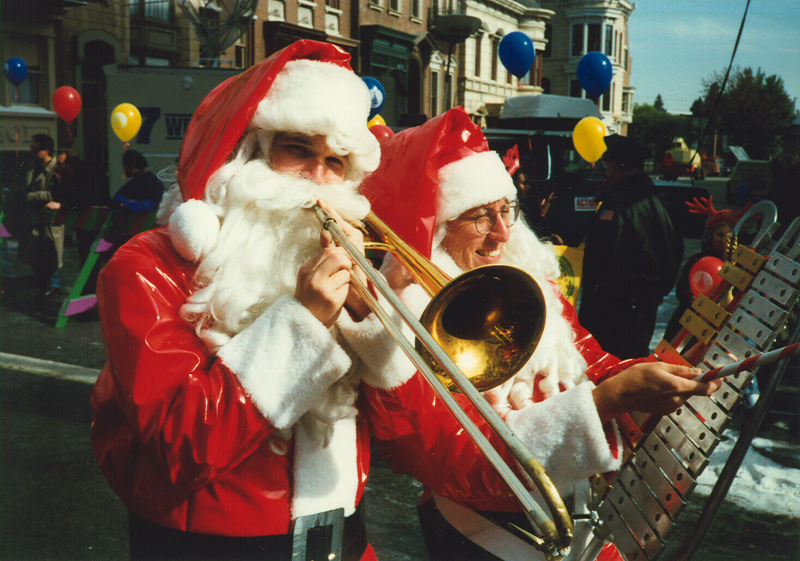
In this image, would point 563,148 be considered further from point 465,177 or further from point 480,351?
point 480,351

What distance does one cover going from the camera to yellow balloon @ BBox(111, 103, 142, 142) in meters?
9.39

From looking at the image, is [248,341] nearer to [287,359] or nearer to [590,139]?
[287,359]

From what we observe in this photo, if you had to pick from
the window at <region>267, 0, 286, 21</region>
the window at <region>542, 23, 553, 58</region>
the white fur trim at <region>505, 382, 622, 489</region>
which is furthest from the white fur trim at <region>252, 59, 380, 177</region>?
the window at <region>267, 0, 286, 21</region>

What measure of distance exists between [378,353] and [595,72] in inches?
269

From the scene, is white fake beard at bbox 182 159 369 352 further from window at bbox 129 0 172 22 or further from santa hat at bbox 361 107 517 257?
window at bbox 129 0 172 22

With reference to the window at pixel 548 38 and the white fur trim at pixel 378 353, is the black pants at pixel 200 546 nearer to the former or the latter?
the white fur trim at pixel 378 353

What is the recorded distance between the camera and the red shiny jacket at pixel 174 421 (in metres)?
1.31

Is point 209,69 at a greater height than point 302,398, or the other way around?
point 209,69

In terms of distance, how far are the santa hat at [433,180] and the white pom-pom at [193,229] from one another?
644 mm

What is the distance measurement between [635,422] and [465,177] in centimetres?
94

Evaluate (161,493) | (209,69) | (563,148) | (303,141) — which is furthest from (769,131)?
(161,493)

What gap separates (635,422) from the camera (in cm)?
168

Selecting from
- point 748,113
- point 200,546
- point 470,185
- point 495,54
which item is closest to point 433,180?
point 470,185

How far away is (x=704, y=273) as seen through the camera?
3.99 m
